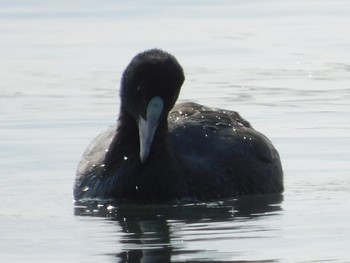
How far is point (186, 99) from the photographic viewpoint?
18.6 m

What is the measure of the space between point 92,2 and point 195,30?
3.15m

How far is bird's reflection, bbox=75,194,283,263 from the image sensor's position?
39.9 ft

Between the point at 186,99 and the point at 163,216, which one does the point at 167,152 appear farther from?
the point at 186,99

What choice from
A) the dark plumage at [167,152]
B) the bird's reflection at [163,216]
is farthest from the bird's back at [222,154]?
the bird's reflection at [163,216]

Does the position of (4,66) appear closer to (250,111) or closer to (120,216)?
(250,111)

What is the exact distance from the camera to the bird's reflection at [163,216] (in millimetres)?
12148

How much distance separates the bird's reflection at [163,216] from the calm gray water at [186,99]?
0.02 metres

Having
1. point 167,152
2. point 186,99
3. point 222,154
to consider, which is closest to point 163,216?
point 167,152

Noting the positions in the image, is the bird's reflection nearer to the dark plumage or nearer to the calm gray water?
the calm gray water

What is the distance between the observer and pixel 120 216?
13695 mm

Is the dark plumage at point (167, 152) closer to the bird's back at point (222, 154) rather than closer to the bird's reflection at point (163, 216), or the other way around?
the bird's back at point (222, 154)

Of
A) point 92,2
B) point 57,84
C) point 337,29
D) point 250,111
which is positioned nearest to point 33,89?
point 57,84

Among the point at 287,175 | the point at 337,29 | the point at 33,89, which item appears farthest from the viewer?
the point at 337,29

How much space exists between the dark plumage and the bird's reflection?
6.7 inches
